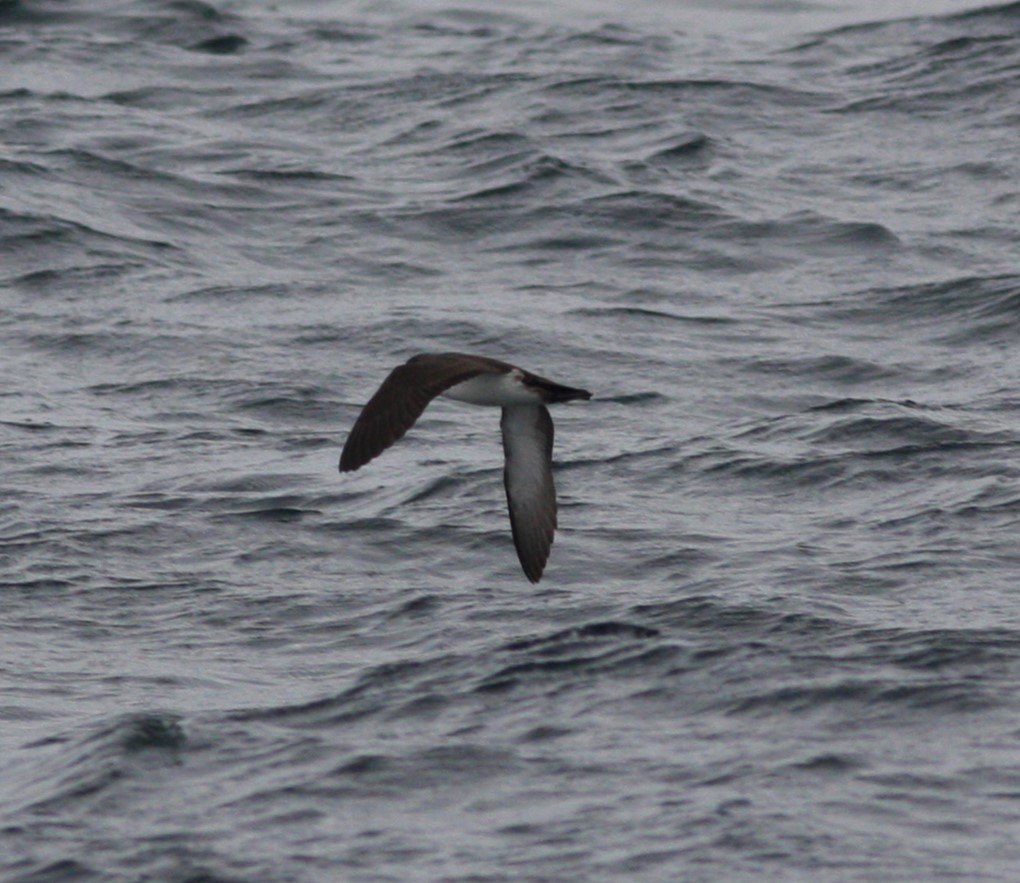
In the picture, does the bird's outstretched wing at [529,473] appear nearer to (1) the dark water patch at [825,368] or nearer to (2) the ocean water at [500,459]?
(2) the ocean water at [500,459]

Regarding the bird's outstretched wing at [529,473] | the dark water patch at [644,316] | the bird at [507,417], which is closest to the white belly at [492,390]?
the bird at [507,417]

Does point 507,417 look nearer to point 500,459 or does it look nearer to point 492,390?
point 492,390

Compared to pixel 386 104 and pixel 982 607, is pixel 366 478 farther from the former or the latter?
pixel 386 104

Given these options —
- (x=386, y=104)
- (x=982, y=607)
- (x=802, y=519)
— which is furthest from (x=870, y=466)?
(x=386, y=104)

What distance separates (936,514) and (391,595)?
3.06 meters

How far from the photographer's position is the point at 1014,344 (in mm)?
15625

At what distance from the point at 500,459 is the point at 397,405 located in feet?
13.4

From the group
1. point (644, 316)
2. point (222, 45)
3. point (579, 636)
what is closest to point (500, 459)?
point (644, 316)

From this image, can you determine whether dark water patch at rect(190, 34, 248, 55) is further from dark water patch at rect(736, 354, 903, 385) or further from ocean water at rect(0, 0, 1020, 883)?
dark water patch at rect(736, 354, 903, 385)

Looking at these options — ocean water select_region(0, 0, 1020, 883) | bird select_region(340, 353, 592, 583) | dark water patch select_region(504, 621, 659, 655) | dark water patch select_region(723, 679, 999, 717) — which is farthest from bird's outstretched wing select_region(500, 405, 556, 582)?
dark water patch select_region(723, 679, 999, 717)

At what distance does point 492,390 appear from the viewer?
10742mm

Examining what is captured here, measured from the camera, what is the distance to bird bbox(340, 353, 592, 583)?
31.9 ft

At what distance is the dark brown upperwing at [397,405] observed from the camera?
968cm

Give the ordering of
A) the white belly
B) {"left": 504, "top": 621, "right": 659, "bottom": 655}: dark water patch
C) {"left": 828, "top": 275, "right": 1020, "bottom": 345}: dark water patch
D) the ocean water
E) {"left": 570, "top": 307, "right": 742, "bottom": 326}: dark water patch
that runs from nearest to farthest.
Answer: the ocean water → {"left": 504, "top": 621, "right": 659, "bottom": 655}: dark water patch → the white belly → {"left": 828, "top": 275, "right": 1020, "bottom": 345}: dark water patch → {"left": 570, "top": 307, "right": 742, "bottom": 326}: dark water patch
